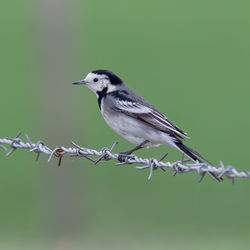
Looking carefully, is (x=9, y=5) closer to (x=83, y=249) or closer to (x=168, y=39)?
(x=168, y=39)

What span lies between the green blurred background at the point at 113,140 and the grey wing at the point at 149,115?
3.54 metres

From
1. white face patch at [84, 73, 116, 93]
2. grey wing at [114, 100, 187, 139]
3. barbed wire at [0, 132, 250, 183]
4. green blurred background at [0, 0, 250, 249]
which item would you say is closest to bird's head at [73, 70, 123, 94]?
white face patch at [84, 73, 116, 93]

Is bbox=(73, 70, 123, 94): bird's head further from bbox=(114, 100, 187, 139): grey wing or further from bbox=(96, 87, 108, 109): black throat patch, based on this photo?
bbox=(114, 100, 187, 139): grey wing

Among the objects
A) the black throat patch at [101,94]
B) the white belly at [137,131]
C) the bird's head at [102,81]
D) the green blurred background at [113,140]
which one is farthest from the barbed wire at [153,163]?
the green blurred background at [113,140]

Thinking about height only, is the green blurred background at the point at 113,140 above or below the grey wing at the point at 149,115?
above

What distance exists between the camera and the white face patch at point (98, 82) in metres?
7.75

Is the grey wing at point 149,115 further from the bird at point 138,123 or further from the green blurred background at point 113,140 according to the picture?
the green blurred background at point 113,140

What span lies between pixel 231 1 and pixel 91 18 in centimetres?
514

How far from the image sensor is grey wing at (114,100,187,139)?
275 inches

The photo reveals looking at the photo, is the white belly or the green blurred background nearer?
the white belly

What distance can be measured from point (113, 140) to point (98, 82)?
22.8 ft

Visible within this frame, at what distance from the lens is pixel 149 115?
23.4 feet

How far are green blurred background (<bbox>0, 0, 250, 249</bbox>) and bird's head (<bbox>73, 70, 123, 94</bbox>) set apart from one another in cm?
332

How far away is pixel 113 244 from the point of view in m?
10.7
